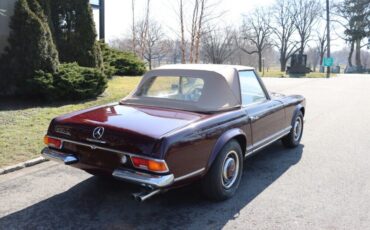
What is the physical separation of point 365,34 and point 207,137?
185 feet

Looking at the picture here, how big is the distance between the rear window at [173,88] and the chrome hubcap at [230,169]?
0.78 metres

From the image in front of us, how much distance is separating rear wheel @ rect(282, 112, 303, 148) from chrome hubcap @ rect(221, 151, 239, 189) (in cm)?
220

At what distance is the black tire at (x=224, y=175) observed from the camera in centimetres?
396

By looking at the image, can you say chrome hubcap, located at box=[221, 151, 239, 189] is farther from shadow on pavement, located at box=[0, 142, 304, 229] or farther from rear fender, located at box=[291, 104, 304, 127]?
rear fender, located at box=[291, 104, 304, 127]

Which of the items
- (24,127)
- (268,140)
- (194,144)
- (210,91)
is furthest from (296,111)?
(24,127)

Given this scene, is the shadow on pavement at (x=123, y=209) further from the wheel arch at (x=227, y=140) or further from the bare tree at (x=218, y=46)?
the bare tree at (x=218, y=46)

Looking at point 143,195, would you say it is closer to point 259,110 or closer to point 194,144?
point 194,144

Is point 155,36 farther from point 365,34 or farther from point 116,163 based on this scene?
point 116,163

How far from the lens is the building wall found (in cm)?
912

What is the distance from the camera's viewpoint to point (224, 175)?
417cm

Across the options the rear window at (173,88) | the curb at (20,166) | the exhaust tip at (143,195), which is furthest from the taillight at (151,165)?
the curb at (20,166)

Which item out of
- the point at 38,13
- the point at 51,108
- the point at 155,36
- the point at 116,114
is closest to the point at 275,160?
the point at 116,114

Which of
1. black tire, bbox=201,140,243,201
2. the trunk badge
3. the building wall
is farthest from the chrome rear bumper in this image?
the building wall

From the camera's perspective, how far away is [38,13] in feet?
30.1
